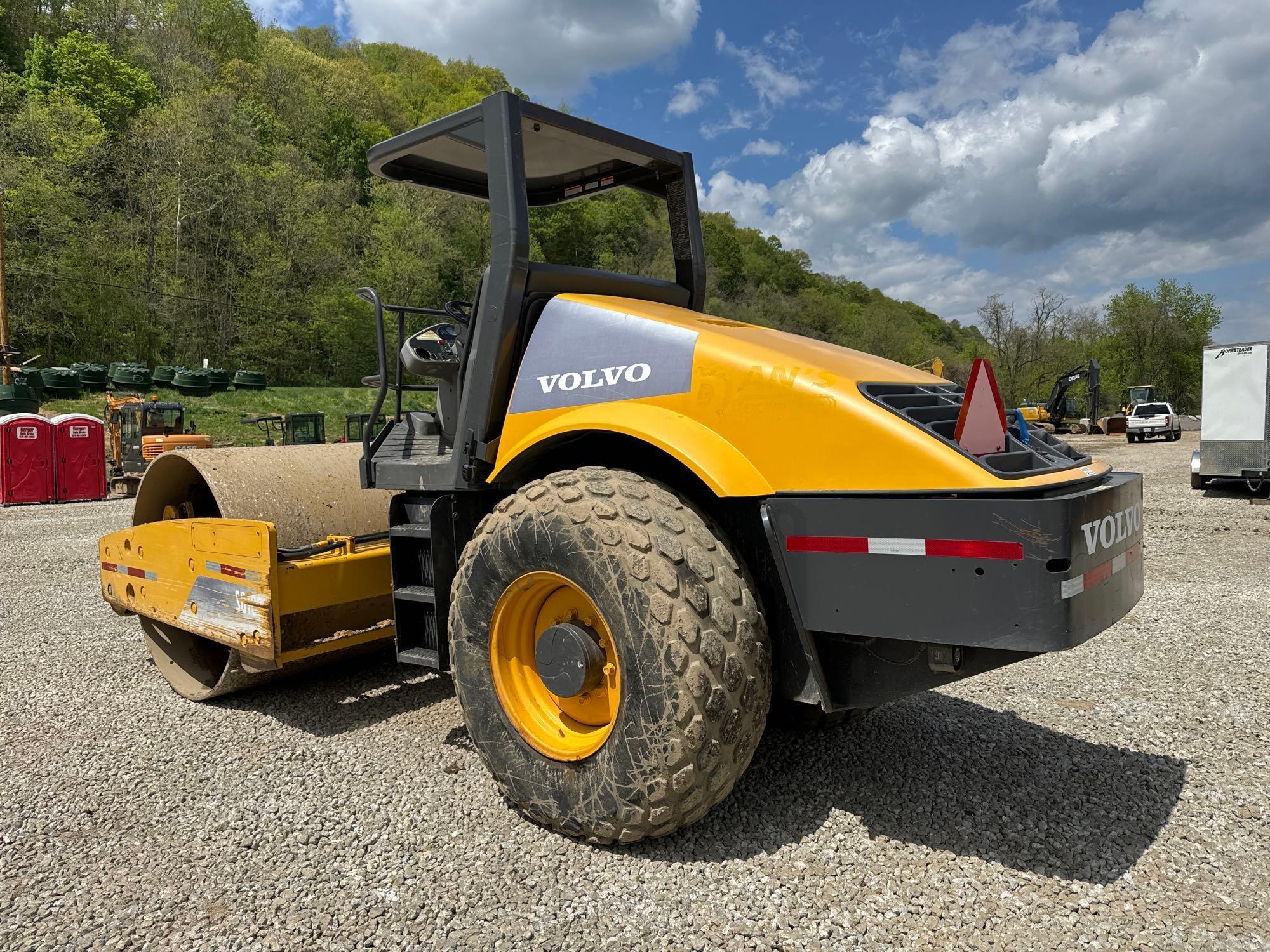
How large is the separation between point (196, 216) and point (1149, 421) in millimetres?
47435

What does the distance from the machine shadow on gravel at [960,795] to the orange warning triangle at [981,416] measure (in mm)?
1372

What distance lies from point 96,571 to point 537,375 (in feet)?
26.0

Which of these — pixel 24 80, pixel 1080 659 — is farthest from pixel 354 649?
pixel 24 80

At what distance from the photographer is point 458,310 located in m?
4.06

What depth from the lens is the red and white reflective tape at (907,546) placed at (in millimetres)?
2207

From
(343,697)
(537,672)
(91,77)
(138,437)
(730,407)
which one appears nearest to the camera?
(730,407)

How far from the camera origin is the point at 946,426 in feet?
8.42

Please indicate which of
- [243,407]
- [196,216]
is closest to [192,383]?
[243,407]

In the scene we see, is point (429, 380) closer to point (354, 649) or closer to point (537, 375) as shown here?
point (537, 375)

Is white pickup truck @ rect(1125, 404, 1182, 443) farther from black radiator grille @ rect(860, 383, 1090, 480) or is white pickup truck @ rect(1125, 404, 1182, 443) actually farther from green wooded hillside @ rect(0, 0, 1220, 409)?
black radiator grille @ rect(860, 383, 1090, 480)

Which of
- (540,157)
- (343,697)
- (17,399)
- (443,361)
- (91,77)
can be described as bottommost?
(343,697)

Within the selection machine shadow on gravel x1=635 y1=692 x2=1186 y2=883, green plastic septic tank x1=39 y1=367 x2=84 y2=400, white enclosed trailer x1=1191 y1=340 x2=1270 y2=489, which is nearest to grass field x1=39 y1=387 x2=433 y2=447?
green plastic septic tank x1=39 y1=367 x2=84 y2=400

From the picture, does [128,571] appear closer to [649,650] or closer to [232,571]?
[232,571]

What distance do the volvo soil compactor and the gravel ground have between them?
1.00ft
